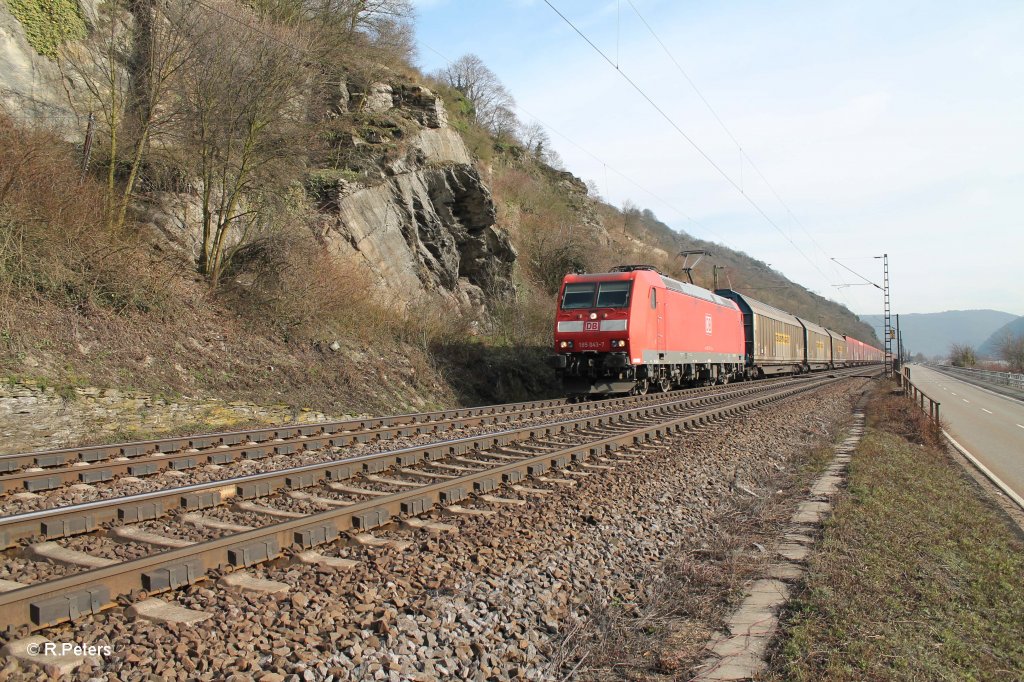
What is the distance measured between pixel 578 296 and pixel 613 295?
108 centimetres

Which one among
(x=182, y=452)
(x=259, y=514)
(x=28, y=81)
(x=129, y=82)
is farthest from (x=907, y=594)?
(x=28, y=81)

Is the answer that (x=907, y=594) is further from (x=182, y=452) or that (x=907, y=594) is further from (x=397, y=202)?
(x=397, y=202)

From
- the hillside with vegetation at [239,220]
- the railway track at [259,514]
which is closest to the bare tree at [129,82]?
the hillside with vegetation at [239,220]

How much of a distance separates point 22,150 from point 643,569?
12.4m

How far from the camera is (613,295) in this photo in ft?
57.6

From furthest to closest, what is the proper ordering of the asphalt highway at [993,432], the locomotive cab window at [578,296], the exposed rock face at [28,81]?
the locomotive cab window at [578,296], the exposed rock face at [28,81], the asphalt highway at [993,432]

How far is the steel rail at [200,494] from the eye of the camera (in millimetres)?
5031

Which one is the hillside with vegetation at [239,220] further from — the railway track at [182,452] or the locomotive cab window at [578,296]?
the locomotive cab window at [578,296]

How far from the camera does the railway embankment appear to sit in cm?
362

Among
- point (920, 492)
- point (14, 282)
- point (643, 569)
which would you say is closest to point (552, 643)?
point (643, 569)

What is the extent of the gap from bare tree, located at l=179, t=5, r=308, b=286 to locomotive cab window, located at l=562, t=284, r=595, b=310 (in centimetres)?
776

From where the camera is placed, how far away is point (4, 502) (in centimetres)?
615

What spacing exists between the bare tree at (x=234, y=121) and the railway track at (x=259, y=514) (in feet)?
31.9

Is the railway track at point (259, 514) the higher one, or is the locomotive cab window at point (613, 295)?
the locomotive cab window at point (613, 295)
